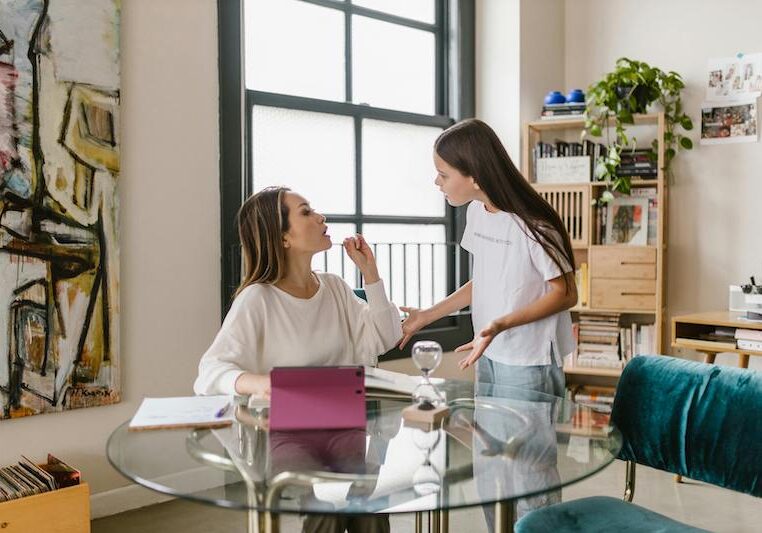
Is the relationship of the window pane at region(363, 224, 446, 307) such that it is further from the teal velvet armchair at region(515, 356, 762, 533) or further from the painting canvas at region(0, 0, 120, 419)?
the teal velvet armchair at region(515, 356, 762, 533)

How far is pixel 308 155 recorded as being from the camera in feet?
11.8

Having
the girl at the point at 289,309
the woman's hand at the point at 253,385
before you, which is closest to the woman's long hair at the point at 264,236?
the girl at the point at 289,309

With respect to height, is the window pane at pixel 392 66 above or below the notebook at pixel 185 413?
above

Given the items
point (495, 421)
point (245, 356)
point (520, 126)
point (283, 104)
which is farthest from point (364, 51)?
point (495, 421)

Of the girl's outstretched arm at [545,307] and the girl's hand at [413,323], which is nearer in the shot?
the girl's outstretched arm at [545,307]

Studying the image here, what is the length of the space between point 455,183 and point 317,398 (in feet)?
2.99

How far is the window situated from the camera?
3287mm

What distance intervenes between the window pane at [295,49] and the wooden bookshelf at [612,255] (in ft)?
3.82

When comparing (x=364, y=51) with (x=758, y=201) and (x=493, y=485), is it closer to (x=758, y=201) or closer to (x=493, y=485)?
(x=758, y=201)

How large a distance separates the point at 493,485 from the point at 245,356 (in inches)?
31.3

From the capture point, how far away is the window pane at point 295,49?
3414 mm

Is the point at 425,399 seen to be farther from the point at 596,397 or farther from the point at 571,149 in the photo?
the point at 571,149

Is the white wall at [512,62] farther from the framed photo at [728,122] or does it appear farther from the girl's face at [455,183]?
the girl's face at [455,183]

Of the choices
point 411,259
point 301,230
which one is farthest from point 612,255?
point 301,230
